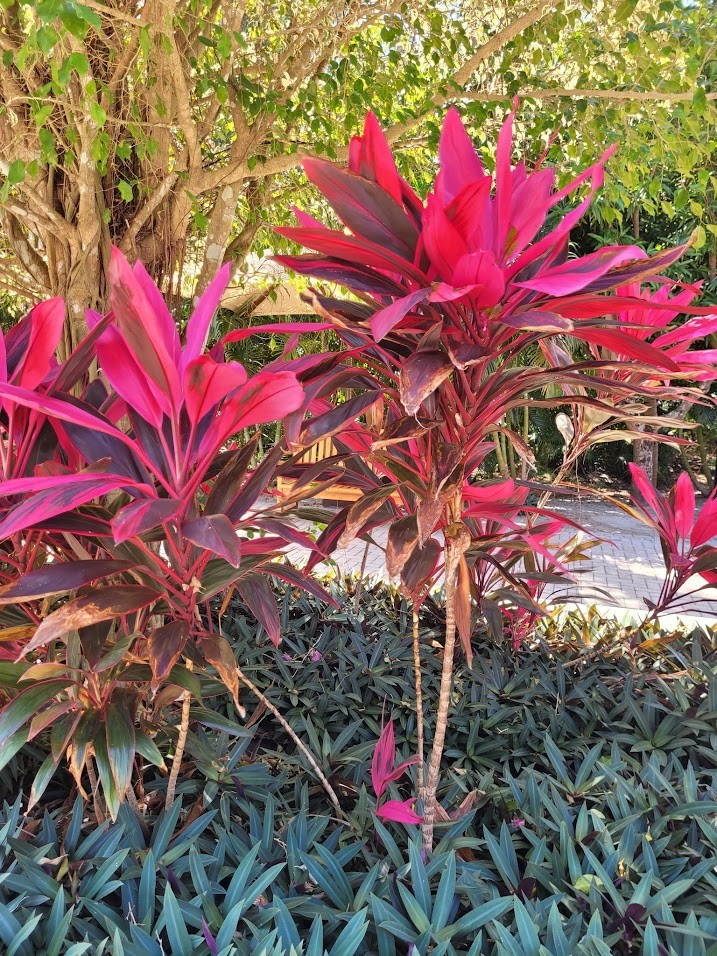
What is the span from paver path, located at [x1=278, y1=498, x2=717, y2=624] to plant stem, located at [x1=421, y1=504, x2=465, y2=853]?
2.74 meters

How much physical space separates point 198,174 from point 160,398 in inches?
67.0

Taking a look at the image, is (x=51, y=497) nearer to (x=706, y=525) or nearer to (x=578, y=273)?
(x=578, y=273)

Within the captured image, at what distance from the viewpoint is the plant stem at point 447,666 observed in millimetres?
1044

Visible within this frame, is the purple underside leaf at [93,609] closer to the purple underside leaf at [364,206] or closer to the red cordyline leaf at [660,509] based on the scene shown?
the purple underside leaf at [364,206]

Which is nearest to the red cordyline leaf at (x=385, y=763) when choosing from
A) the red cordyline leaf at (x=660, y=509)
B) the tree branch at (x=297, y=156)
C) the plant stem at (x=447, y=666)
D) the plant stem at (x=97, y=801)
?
the plant stem at (x=447, y=666)

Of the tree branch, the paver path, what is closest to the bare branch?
the tree branch

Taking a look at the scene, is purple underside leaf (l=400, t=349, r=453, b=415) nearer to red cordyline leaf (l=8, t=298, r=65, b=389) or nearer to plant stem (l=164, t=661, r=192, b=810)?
red cordyline leaf (l=8, t=298, r=65, b=389)

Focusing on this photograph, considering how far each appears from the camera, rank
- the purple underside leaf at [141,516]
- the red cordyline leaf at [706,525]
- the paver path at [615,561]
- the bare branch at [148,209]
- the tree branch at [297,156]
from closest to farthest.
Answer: the purple underside leaf at [141,516], the red cordyline leaf at [706,525], the tree branch at [297,156], the bare branch at [148,209], the paver path at [615,561]

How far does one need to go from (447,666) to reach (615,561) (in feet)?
16.5

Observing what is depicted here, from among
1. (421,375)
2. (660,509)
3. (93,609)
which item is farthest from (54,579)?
(660,509)

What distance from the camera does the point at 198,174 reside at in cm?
226

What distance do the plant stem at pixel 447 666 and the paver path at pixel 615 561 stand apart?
8.99 feet

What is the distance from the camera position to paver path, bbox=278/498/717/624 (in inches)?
177

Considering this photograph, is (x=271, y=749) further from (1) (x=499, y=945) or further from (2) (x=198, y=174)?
(2) (x=198, y=174)
